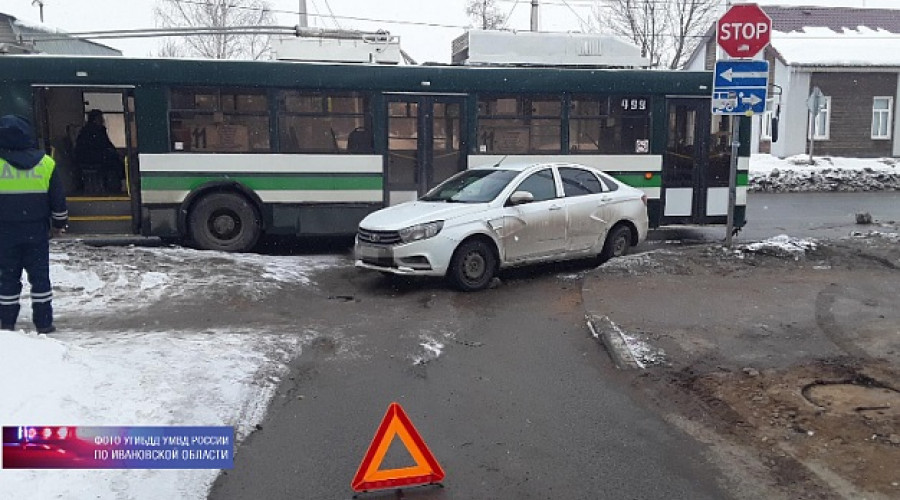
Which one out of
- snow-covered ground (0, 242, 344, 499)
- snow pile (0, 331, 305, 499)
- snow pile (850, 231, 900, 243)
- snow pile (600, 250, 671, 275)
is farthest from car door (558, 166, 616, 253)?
snow pile (850, 231, 900, 243)

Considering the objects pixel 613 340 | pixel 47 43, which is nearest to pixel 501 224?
pixel 613 340

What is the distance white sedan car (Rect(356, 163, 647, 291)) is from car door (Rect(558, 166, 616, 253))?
0.05 feet

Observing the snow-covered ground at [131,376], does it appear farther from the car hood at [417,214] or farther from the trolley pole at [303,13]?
the trolley pole at [303,13]

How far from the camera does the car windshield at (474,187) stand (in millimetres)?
10422

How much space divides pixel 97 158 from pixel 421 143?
200 inches

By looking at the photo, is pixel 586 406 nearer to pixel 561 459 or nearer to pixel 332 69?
pixel 561 459

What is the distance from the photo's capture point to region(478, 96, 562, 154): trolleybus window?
1306 cm

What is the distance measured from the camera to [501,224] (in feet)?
32.9

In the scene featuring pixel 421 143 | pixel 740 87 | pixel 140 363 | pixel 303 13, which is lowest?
pixel 140 363

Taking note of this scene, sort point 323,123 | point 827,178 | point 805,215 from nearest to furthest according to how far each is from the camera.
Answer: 1. point 323,123
2. point 805,215
3. point 827,178

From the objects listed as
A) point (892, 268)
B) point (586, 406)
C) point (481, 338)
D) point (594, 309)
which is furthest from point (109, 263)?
point (892, 268)

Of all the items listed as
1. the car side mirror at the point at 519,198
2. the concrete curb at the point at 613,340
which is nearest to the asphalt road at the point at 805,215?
the car side mirror at the point at 519,198

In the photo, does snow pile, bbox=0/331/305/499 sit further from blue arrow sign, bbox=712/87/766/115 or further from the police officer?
blue arrow sign, bbox=712/87/766/115

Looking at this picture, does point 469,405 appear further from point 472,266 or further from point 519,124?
point 519,124
